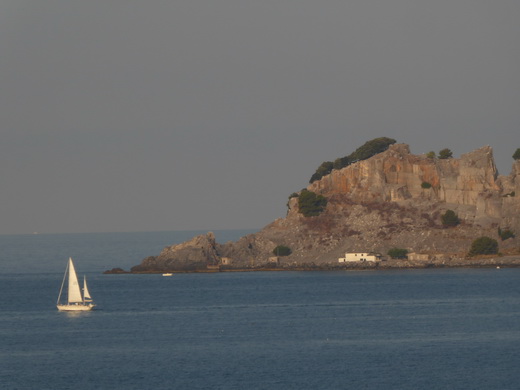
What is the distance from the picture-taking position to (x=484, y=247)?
17462 cm

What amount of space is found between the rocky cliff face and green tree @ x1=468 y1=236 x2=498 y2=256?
2.09 metres

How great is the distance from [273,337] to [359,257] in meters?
92.9

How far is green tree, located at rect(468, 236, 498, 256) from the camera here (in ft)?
573

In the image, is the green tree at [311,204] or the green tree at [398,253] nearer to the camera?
the green tree at [398,253]

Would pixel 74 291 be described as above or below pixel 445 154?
below

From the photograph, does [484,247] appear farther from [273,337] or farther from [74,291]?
[273,337]

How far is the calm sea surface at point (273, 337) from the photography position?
68.9m

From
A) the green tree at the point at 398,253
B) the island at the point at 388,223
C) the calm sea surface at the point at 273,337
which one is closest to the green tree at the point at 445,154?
the island at the point at 388,223

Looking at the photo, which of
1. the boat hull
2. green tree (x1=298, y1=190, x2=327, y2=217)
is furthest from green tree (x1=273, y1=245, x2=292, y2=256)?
the boat hull

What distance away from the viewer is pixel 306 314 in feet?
347

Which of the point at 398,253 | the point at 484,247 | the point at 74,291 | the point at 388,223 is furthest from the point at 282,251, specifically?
the point at 74,291

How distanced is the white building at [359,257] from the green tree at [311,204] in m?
11.5

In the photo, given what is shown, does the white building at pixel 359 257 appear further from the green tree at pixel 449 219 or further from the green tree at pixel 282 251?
the green tree at pixel 449 219

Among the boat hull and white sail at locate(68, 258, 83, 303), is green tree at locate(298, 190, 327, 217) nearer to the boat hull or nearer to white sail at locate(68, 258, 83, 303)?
the boat hull
